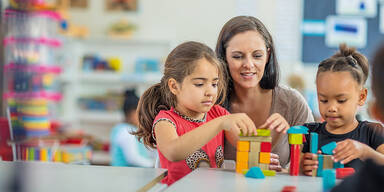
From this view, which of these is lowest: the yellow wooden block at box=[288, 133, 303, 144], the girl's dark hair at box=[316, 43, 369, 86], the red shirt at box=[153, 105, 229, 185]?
the red shirt at box=[153, 105, 229, 185]

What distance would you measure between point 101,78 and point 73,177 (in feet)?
15.4

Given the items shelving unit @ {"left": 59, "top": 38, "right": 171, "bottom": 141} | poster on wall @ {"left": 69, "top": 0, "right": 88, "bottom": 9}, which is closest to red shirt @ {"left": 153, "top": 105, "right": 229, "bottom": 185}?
shelving unit @ {"left": 59, "top": 38, "right": 171, "bottom": 141}

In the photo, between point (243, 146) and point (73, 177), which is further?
point (243, 146)

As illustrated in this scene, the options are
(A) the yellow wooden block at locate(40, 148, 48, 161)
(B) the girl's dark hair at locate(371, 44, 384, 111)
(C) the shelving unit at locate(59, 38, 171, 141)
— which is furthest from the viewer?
(C) the shelving unit at locate(59, 38, 171, 141)

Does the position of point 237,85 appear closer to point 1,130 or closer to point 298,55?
point 1,130

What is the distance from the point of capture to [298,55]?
545cm

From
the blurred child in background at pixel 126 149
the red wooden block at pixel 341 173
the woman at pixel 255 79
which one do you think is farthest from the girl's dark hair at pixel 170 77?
the blurred child in background at pixel 126 149

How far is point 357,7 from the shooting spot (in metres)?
5.29

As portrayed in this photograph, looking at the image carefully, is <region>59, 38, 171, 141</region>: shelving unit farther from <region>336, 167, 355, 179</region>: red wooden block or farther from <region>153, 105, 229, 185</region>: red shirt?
<region>336, 167, 355, 179</region>: red wooden block

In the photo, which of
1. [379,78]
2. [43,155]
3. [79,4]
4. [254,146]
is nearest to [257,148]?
[254,146]

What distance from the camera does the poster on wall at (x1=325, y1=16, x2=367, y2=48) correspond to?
5312 mm

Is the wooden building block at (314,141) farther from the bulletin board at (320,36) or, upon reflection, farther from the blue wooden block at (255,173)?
the bulletin board at (320,36)

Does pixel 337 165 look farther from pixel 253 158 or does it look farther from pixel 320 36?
pixel 320 36

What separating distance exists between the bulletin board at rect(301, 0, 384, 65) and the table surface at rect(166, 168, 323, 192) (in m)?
4.45
